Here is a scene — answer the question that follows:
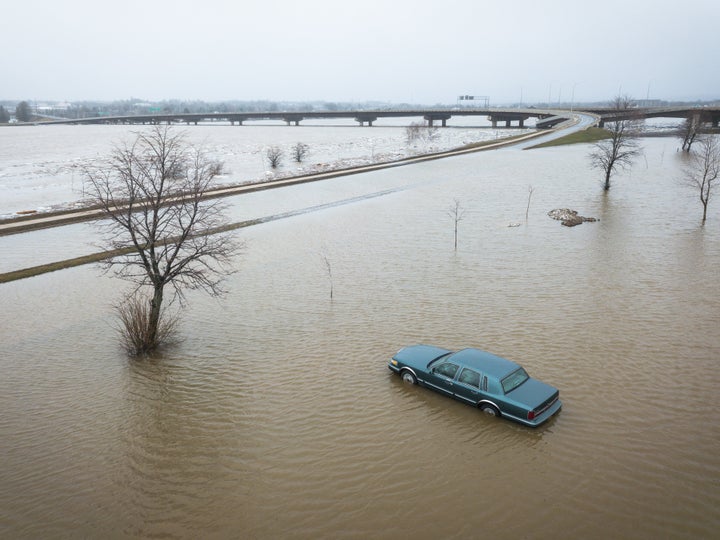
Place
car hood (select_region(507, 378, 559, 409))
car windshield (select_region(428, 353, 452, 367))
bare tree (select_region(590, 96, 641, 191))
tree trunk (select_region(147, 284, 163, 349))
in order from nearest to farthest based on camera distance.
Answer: car hood (select_region(507, 378, 559, 409)) < car windshield (select_region(428, 353, 452, 367)) < tree trunk (select_region(147, 284, 163, 349)) < bare tree (select_region(590, 96, 641, 191))

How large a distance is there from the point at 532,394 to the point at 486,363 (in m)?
1.49

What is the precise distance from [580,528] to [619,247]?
23657 millimetres

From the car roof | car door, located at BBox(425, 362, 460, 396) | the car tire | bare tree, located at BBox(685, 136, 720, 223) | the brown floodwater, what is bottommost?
the brown floodwater

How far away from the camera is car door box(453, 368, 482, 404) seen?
13.0 metres

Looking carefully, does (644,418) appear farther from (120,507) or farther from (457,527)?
(120,507)

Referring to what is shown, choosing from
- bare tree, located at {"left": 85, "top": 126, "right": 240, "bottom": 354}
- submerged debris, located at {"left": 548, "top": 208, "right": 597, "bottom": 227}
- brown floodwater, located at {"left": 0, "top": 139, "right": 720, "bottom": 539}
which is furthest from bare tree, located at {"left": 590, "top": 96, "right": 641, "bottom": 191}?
bare tree, located at {"left": 85, "top": 126, "right": 240, "bottom": 354}

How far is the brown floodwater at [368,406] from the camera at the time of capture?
10.0 m

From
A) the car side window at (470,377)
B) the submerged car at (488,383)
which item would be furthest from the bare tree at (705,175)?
the car side window at (470,377)

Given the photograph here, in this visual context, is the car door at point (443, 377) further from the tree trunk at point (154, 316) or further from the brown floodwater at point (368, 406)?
the tree trunk at point (154, 316)

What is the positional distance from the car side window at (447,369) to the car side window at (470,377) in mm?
268

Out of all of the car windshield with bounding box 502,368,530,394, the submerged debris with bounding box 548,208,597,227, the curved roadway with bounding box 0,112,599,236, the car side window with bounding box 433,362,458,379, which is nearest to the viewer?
the car windshield with bounding box 502,368,530,394

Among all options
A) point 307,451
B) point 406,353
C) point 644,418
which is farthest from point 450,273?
point 307,451

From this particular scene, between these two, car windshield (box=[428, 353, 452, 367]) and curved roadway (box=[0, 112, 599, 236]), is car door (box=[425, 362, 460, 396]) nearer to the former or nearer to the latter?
car windshield (box=[428, 353, 452, 367])

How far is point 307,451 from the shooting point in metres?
12.0
